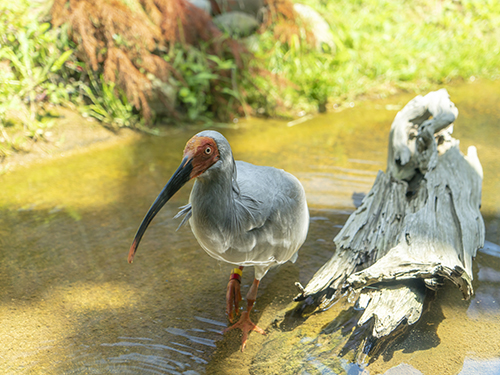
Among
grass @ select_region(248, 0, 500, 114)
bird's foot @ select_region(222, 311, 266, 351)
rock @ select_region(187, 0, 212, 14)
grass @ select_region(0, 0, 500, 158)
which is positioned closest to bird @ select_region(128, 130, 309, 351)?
bird's foot @ select_region(222, 311, 266, 351)

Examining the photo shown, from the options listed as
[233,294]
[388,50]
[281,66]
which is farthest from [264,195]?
[388,50]

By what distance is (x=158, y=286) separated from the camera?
9.38 ft

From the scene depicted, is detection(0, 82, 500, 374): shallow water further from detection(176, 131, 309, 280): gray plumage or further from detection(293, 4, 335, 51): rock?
detection(293, 4, 335, 51): rock

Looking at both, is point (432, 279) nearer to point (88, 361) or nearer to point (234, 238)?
point (234, 238)

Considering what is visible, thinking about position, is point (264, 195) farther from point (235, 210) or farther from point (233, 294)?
point (233, 294)

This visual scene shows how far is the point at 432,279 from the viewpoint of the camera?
221 cm

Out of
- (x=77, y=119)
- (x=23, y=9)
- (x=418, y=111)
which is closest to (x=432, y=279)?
(x=418, y=111)

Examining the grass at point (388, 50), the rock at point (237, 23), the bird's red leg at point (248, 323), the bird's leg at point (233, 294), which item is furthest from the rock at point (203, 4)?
the bird's red leg at point (248, 323)

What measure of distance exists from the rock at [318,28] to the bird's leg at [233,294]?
5.22 metres

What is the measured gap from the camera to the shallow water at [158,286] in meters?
2.24

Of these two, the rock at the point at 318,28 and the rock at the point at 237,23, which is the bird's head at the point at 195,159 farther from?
the rock at the point at 318,28

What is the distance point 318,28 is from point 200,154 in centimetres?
→ 597

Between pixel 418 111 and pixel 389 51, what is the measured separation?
4369mm

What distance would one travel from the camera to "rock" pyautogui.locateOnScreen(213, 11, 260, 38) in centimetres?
643
